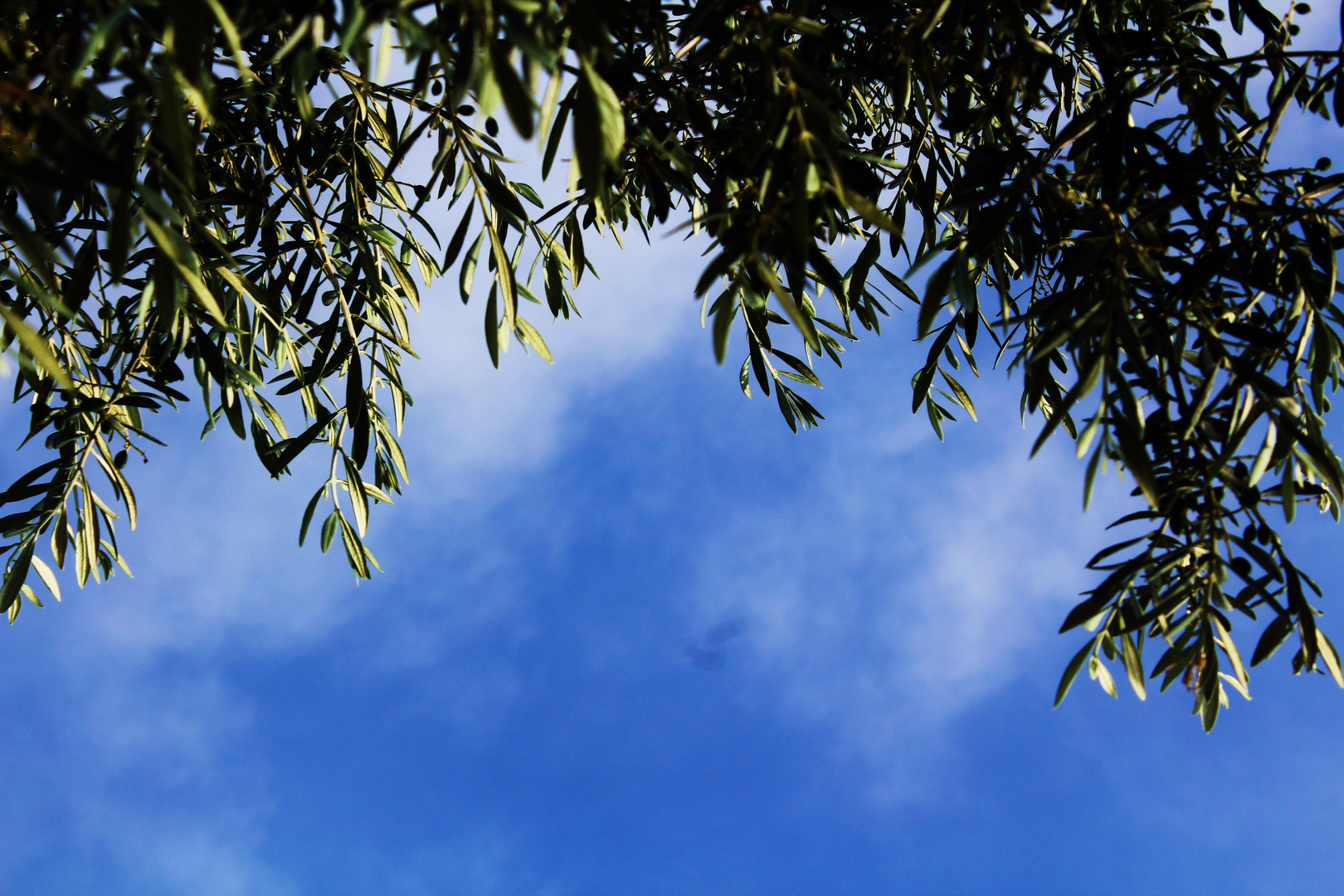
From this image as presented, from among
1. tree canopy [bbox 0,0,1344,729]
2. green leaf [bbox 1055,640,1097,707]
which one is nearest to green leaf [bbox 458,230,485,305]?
tree canopy [bbox 0,0,1344,729]

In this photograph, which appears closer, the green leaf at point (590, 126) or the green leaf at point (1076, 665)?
the green leaf at point (590, 126)

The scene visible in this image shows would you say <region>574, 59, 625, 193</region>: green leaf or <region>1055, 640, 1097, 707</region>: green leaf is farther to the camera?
<region>1055, 640, 1097, 707</region>: green leaf

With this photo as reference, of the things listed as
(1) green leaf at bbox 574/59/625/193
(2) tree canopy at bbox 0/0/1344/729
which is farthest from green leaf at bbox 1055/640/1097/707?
(1) green leaf at bbox 574/59/625/193

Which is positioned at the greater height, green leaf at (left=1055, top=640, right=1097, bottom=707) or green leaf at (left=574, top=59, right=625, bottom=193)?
green leaf at (left=574, top=59, right=625, bottom=193)

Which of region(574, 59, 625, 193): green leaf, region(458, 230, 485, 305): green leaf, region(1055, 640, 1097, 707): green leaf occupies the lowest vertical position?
region(1055, 640, 1097, 707): green leaf

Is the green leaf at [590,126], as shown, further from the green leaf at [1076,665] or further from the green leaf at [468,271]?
the green leaf at [1076,665]

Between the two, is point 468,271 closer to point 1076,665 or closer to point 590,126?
point 590,126

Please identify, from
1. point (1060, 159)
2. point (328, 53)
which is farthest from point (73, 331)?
point (1060, 159)

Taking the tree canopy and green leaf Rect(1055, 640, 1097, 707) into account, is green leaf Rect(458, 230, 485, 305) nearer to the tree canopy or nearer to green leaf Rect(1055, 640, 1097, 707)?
the tree canopy

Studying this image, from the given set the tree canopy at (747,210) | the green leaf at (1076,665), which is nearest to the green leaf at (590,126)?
the tree canopy at (747,210)

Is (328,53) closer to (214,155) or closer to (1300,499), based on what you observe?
(214,155)

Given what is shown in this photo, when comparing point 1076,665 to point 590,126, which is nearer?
point 590,126

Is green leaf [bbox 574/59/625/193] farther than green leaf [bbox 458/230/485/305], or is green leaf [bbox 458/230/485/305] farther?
green leaf [bbox 458/230/485/305]

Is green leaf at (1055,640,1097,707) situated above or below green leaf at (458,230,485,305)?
below
